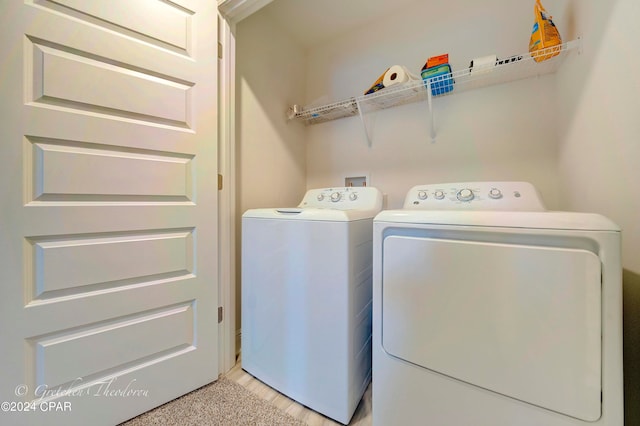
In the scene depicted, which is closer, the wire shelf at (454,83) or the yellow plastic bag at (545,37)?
the yellow plastic bag at (545,37)

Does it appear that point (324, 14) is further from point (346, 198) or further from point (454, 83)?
point (346, 198)

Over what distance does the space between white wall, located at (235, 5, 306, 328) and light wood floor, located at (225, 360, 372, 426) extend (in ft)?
1.13

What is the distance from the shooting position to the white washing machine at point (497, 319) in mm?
612

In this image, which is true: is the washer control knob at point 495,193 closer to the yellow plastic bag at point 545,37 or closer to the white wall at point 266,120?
the yellow plastic bag at point 545,37

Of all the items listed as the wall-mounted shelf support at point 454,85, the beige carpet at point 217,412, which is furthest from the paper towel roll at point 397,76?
the beige carpet at point 217,412

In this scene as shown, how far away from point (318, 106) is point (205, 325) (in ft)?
5.53

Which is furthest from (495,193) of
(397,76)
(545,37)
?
(397,76)

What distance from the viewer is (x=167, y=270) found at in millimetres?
1140

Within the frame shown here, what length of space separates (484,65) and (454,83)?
0.22m

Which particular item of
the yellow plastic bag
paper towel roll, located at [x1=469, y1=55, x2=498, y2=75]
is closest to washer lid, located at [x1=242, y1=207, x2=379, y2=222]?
paper towel roll, located at [x1=469, y1=55, x2=498, y2=75]

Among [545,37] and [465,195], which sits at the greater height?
[545,37]

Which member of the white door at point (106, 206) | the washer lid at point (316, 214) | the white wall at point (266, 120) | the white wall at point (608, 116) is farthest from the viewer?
the white wall at point (266, 120)

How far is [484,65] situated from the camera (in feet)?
4.06

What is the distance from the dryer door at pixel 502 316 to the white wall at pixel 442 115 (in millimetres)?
943
